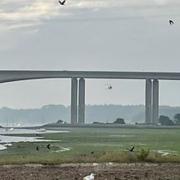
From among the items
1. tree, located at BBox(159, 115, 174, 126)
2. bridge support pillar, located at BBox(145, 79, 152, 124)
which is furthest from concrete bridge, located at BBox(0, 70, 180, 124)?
tree, located at BBox(159, 115, 174, 126)

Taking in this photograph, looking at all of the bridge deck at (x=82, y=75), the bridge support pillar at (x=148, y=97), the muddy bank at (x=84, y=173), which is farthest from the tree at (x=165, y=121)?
the muddy bank at (x=84, y=173)

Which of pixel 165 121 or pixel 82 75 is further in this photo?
pixel 165 121

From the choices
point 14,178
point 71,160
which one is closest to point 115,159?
point 71,160

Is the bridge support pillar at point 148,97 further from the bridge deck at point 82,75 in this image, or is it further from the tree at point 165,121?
the tree at point 165,121

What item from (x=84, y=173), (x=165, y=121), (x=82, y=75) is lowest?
(x=84, y=173)

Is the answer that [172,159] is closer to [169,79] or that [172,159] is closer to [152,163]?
[152,163]

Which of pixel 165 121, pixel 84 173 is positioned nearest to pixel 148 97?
pixel 165 121

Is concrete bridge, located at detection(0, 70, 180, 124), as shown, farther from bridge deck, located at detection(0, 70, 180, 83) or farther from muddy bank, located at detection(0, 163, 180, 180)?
muddy bank, located at detection(0, 163, 180, 180)

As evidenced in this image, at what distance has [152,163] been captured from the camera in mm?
25312

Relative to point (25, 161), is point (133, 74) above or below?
above

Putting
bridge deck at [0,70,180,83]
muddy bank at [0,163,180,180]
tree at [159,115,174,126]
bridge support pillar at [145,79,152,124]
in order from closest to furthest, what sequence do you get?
muddy bank at [0,163,180,180]
bridge deck at [0,70,180,83]
bridge support pillar at [145,79,152,124]
tree at [159,115,174,126]

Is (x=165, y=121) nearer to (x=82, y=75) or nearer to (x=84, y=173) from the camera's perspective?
(x=82, y=75)

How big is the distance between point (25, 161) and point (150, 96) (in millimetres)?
101917

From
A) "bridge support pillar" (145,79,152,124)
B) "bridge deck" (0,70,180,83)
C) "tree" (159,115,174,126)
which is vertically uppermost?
"bridge deck" (0,70,180,83)
